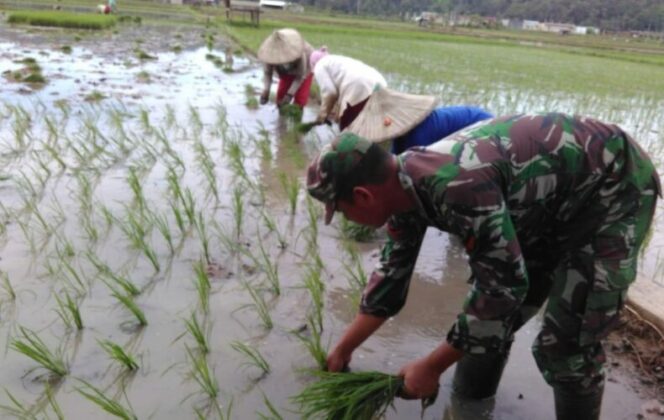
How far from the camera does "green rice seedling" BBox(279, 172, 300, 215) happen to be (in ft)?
12.1

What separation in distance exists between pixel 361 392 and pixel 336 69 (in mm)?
2514

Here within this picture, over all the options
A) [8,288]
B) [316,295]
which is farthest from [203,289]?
[8,288]

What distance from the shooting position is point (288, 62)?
5.42 meters

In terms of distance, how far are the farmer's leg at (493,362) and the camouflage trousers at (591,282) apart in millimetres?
125

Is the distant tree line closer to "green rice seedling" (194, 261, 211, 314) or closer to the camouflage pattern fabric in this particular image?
"green rice seedling" (194, 261, 211, 314)

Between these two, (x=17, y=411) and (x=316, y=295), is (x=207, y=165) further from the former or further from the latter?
(x=17, y=411)

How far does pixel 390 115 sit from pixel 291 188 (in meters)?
1.19

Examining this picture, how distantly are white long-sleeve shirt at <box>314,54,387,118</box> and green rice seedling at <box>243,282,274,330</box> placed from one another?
146cm

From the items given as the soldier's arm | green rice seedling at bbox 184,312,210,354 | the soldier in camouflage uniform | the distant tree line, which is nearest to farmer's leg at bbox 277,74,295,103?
green rice seedling at bbox 184,312,210,354

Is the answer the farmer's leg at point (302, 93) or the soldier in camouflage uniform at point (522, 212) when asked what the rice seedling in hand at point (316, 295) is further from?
the farmer's leg at point (302, 93)

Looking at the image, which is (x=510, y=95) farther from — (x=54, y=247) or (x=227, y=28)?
(x=227, y=28)

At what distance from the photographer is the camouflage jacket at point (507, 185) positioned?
1.41m

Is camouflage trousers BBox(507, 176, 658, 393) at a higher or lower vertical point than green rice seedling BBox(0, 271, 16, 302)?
higher

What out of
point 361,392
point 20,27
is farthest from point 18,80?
point 20,27
